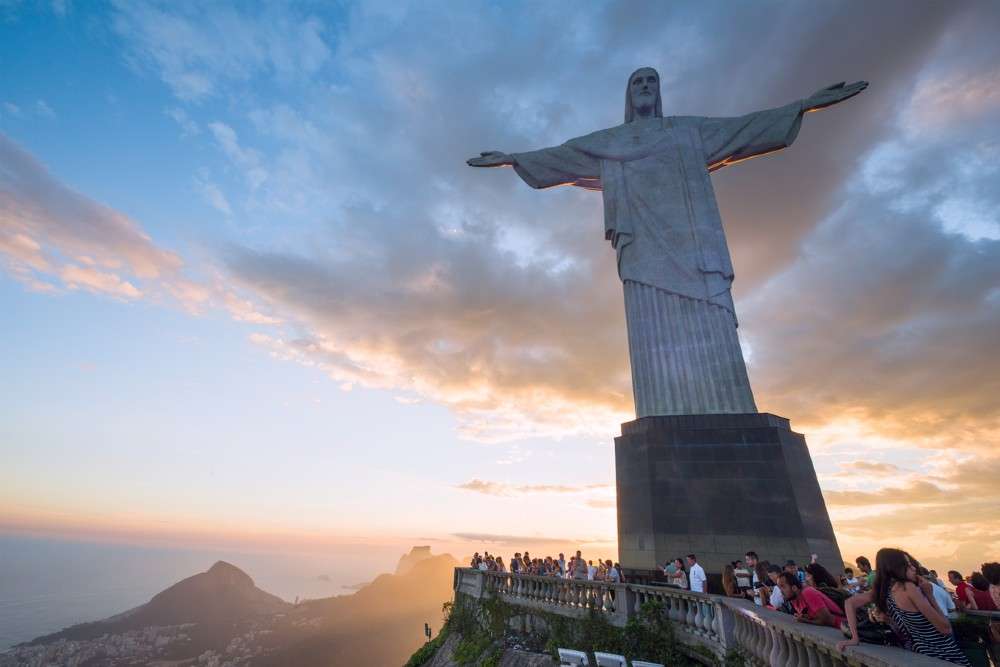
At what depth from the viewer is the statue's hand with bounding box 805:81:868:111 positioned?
17.3 meters

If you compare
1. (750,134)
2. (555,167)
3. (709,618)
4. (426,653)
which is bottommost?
(426,653)

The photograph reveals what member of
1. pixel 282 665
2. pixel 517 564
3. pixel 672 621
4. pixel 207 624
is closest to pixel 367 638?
pixel 282 665

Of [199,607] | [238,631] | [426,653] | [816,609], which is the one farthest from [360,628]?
[816,609]

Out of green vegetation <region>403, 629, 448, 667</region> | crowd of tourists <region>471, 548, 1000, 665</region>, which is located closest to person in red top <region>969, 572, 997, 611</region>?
crowd of tourists <region>471, 548, 1000, 665</region>

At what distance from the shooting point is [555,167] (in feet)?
66.2

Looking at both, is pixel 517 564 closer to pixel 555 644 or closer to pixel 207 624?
pixel 555 644

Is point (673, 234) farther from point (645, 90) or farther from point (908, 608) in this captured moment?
point (908, 608)

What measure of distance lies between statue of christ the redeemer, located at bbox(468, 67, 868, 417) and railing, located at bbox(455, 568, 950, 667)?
626 centimetres

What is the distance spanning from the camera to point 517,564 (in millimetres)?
15953

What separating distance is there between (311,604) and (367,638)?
188ft

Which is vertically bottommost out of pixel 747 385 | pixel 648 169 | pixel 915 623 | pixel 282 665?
pixel 282 665

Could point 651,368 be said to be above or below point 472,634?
above

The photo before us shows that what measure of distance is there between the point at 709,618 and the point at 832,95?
65.8 ft

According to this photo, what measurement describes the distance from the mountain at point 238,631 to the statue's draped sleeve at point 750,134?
114225mm
